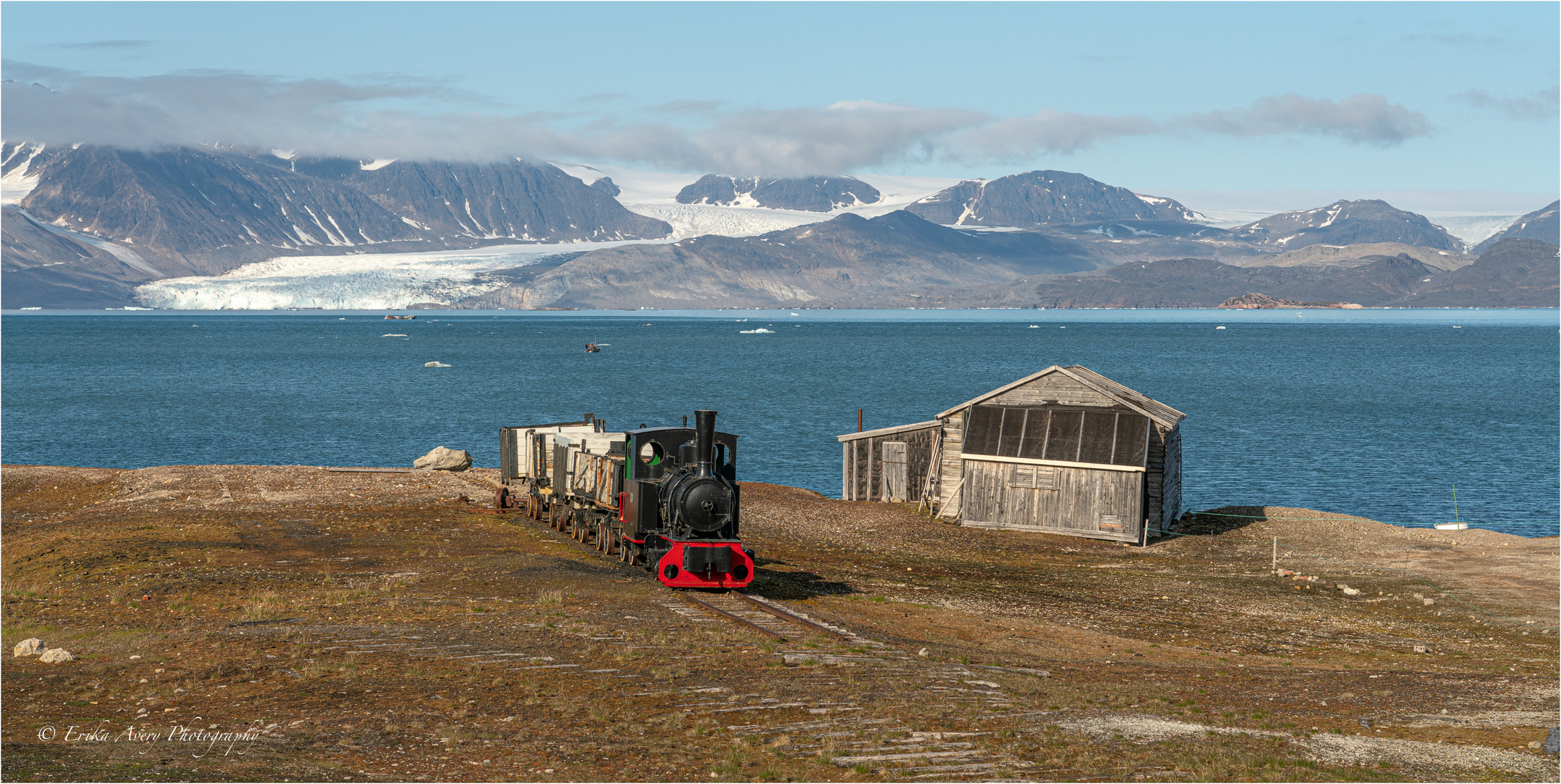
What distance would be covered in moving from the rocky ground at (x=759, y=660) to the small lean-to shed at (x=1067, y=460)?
6.56 feet

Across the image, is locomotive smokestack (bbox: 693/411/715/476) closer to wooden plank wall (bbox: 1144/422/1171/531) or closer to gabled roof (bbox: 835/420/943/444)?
gabled roof (bbox: 835/420/943/444)

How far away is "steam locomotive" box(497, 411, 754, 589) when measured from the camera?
27.5 meters

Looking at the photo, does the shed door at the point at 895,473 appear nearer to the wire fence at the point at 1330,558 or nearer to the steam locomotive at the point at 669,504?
the wire fence at the point at 1330,558

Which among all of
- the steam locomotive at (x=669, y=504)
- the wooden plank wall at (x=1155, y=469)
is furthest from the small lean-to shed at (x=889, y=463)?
the steam locomotive at (x=669, y=504)

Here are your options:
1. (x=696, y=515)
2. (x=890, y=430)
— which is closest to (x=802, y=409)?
(x=890, y=430)

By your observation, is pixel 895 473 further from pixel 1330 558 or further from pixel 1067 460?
pixel 1330 558

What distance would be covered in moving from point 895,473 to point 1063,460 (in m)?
8.91

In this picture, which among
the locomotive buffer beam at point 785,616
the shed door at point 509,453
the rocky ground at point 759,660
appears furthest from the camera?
the shed door at point 509,453

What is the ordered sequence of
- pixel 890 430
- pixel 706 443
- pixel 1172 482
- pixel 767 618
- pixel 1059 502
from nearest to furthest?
pixel 767 618 → pixel 706 443 → pixel 1059 502 → pixel 1172 482 → pixel 890 430

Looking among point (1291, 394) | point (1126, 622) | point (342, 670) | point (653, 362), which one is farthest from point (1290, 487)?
point (653, 362)

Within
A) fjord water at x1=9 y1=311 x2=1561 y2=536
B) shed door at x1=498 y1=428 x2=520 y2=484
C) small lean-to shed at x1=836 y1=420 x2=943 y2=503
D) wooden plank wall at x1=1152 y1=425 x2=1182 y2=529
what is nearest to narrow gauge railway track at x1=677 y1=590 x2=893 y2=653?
shed door at x1=498 y1=428 x2=520 y2=484

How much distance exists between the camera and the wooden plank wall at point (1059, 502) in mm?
40781

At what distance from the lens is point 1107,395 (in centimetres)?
4234

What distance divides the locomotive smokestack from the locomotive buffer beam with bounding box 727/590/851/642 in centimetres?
292
